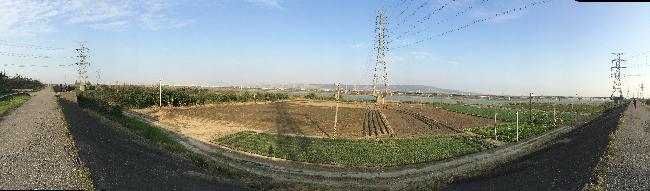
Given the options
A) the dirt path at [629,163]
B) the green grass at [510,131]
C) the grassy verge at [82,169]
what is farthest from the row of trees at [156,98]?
the dirt path at [629,163]

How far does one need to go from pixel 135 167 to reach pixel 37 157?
12.2ft

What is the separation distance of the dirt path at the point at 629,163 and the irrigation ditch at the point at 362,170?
19.4 ft

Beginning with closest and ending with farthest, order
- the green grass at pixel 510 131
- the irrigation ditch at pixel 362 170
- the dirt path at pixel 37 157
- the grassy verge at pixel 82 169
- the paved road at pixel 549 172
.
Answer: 1. the dirt path at pixel 37 157
2. the grassy verge at pixel 82 169
3. the paved road at pixel 549 172
4. the irrigation ditch at pixel 362 170
5. the green grass at pixel 510 131

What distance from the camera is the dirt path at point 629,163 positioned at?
16.0 meters

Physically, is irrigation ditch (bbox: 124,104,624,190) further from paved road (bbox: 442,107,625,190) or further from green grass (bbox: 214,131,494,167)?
paved road (bbox: 442,107,625,190)

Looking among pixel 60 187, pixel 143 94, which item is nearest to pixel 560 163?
pixel 60 187

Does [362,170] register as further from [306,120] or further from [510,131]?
[510,131]

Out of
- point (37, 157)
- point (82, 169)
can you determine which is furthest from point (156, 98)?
point (82, 169)

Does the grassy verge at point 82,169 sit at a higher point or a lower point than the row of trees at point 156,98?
lower

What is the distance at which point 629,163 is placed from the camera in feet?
63.1

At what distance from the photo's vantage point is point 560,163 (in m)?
21.2

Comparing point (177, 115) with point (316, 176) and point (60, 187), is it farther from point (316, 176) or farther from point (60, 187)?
point (60, 187)

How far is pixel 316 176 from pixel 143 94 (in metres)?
46.9

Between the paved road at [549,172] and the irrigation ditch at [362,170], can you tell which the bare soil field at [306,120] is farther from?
the paved road at [549,172]
